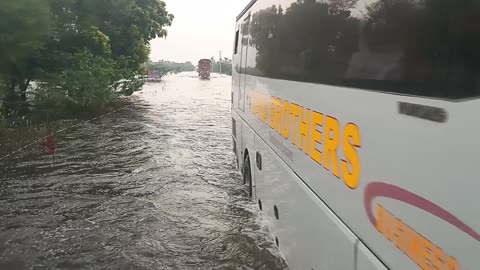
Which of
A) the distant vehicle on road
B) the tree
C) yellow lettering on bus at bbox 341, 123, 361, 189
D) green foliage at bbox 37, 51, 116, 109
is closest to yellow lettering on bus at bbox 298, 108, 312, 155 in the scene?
yellow lettering on bus at bbox 341, 123, 361, 189

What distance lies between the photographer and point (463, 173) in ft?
4.74

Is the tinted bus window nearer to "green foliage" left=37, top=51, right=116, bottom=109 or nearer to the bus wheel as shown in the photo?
the bus wheel

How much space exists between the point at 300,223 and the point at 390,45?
1783 mm

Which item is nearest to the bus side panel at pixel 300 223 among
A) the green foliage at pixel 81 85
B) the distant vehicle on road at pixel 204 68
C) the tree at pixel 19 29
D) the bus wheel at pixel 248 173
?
the bus wheel at pixel 248 173

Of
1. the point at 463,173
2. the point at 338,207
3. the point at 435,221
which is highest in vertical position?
the point at 463,173

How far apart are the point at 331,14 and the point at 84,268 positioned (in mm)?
3709

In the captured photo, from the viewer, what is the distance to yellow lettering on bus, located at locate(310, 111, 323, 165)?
114 inches

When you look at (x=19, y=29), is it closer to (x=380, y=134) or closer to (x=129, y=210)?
(x=129, y=210)

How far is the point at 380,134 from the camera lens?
6.71 feet

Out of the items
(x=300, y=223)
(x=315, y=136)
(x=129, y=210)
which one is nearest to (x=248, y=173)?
(x=129, y=210)

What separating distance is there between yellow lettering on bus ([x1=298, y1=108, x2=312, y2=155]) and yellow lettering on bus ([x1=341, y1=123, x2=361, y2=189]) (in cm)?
68

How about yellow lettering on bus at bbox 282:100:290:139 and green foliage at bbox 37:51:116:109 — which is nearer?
yellow lettering on bus at bbox 282:100:290:139

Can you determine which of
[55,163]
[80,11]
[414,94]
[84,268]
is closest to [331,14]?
[414,94]

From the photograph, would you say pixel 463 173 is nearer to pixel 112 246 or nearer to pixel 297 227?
pixel 297 227
